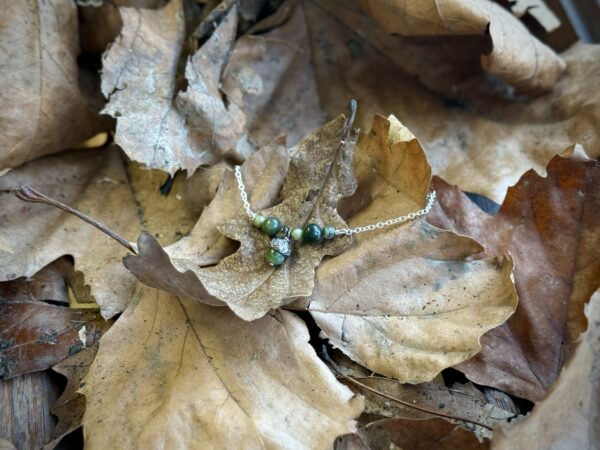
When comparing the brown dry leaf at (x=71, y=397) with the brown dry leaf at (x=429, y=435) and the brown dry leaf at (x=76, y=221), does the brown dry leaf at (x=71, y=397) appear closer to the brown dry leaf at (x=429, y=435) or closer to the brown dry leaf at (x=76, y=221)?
the brown dry leaf at (x=76, y=221)

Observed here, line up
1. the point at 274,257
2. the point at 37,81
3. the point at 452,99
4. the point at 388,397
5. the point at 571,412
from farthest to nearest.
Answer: the point at 452,99
the point at 37,81
the point at 274,257
the point at 388,397
the point at 571,412

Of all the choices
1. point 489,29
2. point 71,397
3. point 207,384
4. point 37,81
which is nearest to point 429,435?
point 207,384

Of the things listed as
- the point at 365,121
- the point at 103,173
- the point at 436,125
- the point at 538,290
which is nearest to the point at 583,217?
the point at 538,290

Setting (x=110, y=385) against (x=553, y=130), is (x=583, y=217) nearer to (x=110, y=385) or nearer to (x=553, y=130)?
(x=553, y=130)

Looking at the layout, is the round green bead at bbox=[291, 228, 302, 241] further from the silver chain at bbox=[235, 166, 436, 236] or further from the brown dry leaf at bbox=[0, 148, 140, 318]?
the brown dry leaf at bbox=[0, 148, 140, 318]

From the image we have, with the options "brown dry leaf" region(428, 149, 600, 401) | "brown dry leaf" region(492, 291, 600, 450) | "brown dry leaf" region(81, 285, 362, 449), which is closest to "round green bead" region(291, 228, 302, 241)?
"brown dry leaf" region(81, 285, 362, 449)

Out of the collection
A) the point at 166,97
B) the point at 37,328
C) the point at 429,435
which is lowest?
the point at 429,435

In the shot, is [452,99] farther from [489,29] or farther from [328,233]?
[328,233]
